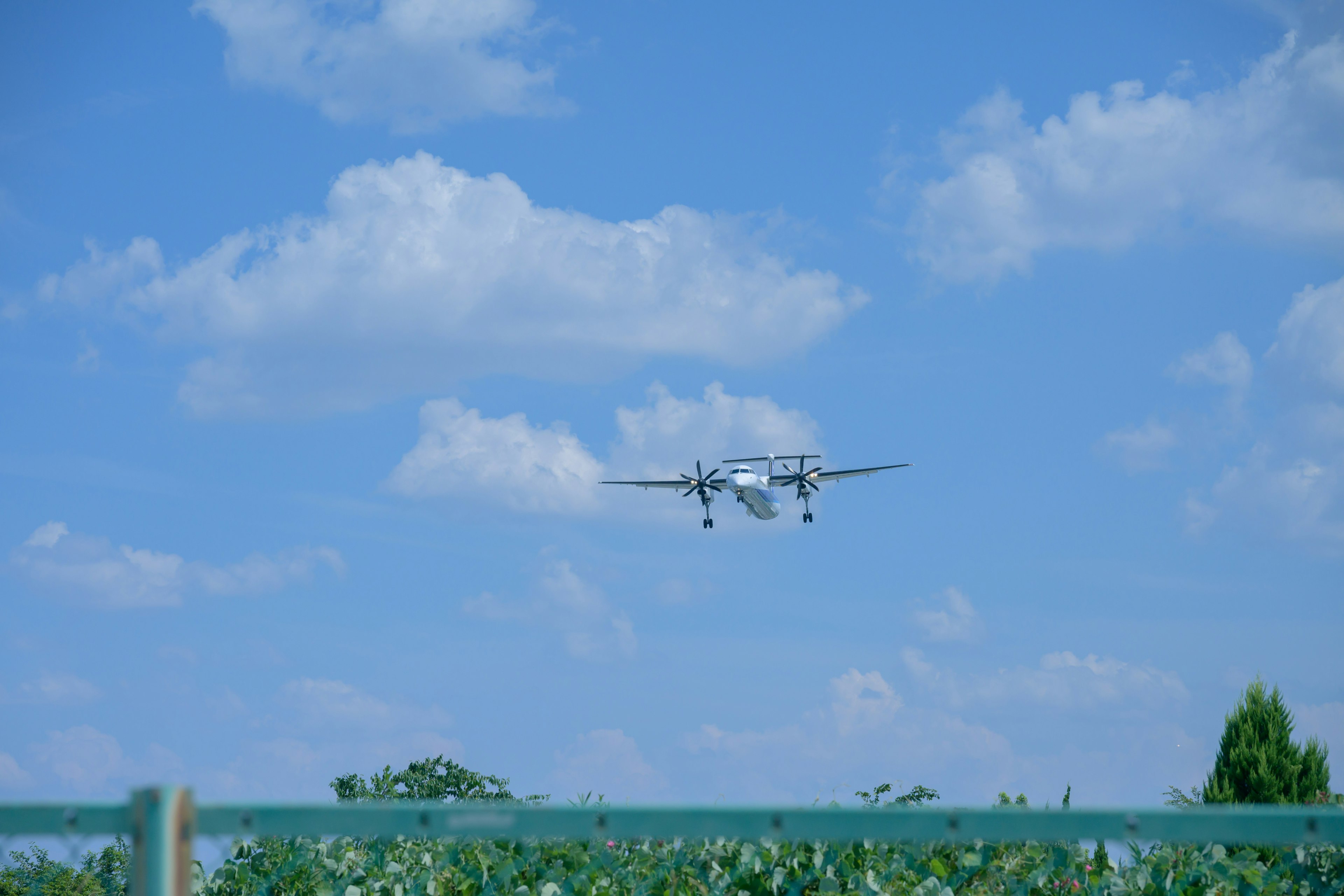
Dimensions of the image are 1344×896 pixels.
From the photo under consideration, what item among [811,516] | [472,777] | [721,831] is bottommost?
[472,777]

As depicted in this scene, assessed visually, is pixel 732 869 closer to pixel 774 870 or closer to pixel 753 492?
pixel 774 870

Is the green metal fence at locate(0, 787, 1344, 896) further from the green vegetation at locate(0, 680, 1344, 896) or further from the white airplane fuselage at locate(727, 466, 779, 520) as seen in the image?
the white airplane fuselage at locate(727, 466, 779, 520)

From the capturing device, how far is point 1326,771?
111 feet

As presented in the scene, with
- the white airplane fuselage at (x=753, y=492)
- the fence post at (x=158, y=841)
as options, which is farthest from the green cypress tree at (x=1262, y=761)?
the fence post at (x=158, y=841)

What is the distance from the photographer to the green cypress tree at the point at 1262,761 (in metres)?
33.1

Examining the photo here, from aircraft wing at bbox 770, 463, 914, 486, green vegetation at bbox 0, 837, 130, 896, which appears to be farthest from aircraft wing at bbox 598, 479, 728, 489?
green vegetation at bbox 0, 837, 130, 896

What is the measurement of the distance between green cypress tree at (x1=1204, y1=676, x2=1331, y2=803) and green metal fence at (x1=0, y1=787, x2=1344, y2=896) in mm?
32029

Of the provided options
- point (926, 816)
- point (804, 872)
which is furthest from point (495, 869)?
point (926, 816)

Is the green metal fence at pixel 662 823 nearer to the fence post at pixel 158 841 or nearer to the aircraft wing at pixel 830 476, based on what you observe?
the fence post at pixel 158 841

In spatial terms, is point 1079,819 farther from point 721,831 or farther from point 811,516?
point 811,516

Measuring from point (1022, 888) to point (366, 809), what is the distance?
3789mm

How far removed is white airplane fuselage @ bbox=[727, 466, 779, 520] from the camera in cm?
5681

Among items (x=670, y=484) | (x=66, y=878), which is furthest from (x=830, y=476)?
(x=66, y=878)

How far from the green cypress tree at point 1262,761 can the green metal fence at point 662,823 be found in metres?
32.0
